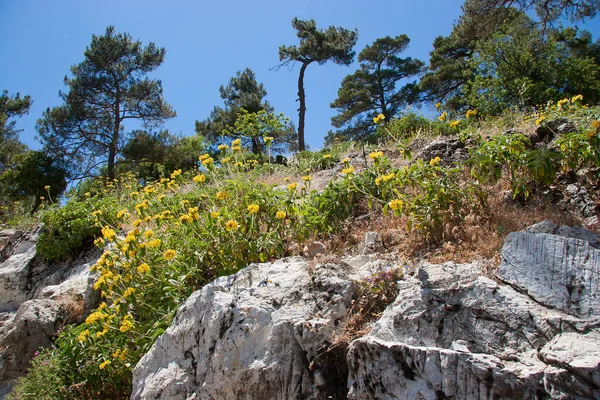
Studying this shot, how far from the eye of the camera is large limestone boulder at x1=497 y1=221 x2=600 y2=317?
1949mm

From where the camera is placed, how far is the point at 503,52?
17.1m

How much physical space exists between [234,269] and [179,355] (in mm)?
836

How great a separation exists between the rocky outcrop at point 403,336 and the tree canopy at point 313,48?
713 inches

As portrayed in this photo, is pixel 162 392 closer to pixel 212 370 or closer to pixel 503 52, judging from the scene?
pixel 212 370

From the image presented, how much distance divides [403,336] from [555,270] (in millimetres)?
824

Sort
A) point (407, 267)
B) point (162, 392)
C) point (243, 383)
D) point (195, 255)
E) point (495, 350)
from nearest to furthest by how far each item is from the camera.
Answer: point (495, 350) → point (243, 383) → point (162, 392) → point (407, 267) → point (195, 255)

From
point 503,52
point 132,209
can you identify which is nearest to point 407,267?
point 132,209

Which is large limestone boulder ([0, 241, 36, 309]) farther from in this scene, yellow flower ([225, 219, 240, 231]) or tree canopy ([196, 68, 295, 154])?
tree canopy ([196, 68, 295, 154])

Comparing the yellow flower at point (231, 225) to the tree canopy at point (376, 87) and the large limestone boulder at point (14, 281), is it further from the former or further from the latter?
the tree canopy at point (376, 87)

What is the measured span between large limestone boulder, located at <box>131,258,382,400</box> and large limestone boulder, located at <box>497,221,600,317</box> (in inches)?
37.2

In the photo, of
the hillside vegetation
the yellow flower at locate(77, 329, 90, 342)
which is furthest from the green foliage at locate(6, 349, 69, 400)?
the yellow flower at locate(77, 329, 90, 342)

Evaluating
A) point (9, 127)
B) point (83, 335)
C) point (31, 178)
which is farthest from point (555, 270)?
point (9, 127)

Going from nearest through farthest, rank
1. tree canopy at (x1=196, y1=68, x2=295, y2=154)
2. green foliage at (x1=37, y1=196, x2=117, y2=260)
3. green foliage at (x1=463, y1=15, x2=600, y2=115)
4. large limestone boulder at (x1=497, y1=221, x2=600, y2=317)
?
large limestone boulder at (x1=497, y1=221, x2=600, y2=317) < green foliage at (x1=37, y1=196, x2=117, y2=260) < green foliage at (x1=463, y1=15, x2=600, y2=115) < tree canopy at (x1=196, y1=68, x2=295, y2=154)

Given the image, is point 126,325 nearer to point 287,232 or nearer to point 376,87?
point 287,232
